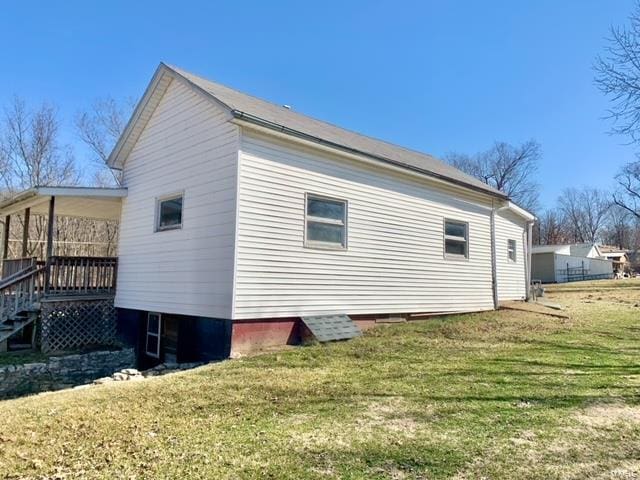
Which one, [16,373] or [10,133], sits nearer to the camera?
[16,373]

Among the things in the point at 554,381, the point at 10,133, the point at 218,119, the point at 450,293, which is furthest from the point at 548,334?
the point at 10,133

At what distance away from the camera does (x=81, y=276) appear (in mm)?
10586

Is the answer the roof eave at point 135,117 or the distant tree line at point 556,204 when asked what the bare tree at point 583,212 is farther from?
the roof eave at point 135,117

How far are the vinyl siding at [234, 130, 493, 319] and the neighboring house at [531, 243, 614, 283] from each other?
3027 cm

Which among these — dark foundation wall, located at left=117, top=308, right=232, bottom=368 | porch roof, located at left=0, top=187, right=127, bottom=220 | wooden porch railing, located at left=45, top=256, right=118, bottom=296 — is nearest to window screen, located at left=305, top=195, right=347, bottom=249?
dark foundation wall, located at left=117, top=308, right=232, bottom=368

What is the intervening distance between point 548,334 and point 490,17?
797 centimetres

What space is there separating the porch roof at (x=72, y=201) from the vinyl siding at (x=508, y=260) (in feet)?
38.2

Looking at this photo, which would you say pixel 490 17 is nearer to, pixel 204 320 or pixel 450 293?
pixel 450 293

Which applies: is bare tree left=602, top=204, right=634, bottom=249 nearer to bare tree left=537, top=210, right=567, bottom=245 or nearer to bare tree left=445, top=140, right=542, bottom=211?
bare tree left=537, top=210, right=567, bottom=245

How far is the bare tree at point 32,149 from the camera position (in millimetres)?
23953

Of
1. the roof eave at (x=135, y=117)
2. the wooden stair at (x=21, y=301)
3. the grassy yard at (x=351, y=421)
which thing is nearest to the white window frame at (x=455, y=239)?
the grassy yard at (x=351, y=421)

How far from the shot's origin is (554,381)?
5672mm

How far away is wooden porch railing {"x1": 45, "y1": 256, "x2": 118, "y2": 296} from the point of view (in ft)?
33.3

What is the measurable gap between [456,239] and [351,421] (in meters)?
9.06
